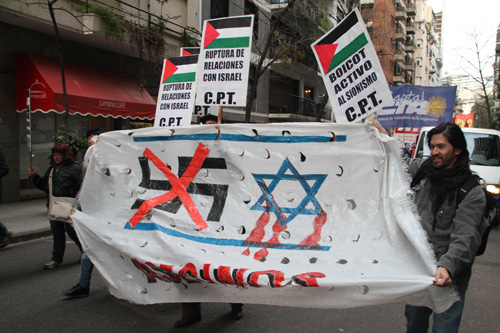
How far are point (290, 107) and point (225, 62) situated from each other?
21.9 meters

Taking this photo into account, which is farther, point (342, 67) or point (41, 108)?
point (41, 108)

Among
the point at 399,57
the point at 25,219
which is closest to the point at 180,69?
the point at 25,219

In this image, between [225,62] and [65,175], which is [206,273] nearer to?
[225,62]

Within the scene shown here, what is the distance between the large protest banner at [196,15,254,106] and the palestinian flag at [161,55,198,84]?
41.3 inches

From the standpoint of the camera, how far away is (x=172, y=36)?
15117mm

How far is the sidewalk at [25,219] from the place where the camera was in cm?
745

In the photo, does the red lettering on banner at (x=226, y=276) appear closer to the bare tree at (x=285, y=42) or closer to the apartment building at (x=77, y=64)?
the apartment building at (x=77, y=64)

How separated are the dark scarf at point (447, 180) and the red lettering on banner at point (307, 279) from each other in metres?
0.83

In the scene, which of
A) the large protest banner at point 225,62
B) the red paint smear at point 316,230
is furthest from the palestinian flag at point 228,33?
the red paint smear at point 316,230

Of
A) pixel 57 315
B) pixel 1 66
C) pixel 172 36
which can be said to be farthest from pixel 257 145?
pixel 172 36

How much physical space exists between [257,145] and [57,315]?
2702 millimetres

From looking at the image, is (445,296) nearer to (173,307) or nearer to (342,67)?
(342,67)

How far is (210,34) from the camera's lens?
16.8 ft

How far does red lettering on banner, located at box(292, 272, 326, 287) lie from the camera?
2412 mm
